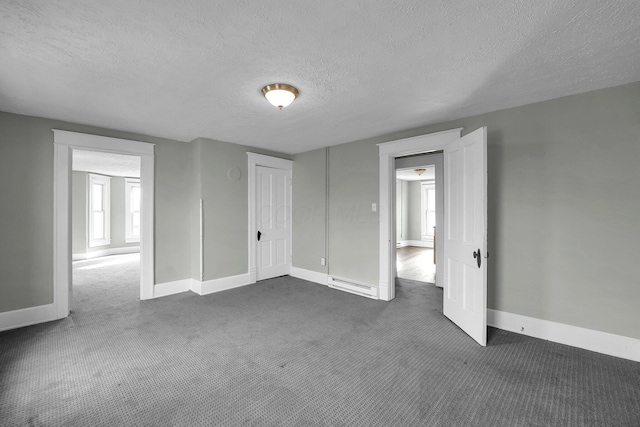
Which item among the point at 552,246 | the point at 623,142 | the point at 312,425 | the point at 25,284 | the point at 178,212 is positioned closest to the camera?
the point at 312,425

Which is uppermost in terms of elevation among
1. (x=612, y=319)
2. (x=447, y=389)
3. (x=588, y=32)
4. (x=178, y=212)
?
(x=588, y=32)

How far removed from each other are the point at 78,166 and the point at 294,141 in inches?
248

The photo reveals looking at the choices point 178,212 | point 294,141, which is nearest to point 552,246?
point 294,141

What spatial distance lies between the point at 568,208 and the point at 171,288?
16.9ft

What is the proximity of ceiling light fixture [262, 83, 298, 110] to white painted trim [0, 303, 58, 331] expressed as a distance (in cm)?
362

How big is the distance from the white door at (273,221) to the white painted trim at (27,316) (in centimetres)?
270

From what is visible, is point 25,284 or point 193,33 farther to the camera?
point 25,284

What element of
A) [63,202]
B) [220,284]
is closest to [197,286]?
[220,284]

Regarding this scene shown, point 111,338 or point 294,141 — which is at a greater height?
point 294,141

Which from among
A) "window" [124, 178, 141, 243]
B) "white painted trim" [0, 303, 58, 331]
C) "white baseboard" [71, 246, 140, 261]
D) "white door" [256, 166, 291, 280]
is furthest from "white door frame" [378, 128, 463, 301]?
"white baseboard" [71, 246, 140, 261]

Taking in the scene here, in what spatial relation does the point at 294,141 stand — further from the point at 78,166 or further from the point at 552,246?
the point at 78,166

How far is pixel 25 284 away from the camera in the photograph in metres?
3.19

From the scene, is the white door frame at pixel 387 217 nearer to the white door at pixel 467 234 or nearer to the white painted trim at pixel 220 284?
the white door at pixel 467 234

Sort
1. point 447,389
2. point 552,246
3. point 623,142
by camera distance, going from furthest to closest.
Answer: point 552,246, point 623,142, point 447,389
